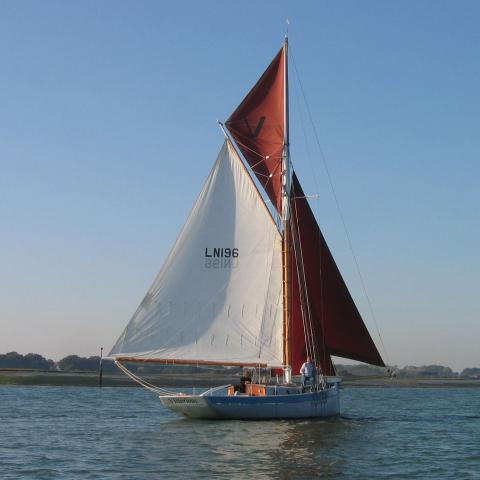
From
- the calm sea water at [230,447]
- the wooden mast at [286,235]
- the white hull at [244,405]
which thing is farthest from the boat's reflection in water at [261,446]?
the wooden mast at [286,235]

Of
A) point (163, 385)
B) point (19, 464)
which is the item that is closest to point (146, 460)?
point (19, 464)

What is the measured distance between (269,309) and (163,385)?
78109 millimetres

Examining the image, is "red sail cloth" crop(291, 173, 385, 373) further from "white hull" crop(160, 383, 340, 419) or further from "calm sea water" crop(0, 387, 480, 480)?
"white hull" crop(160, 383, 340, 419)

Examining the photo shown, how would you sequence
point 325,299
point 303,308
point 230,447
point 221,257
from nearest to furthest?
point 230,447
point 221,257
point 303,308
point 325,299

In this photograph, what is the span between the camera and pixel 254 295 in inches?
1847

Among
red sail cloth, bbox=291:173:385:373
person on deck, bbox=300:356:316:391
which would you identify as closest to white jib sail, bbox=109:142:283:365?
person on deck, bbox=300:356:316:391

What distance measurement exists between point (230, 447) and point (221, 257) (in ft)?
44.3

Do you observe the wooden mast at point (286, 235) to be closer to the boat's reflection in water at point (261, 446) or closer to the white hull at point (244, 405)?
the white hull at point (244, 405)

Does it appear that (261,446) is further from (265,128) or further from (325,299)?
(265,128)

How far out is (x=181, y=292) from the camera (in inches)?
1799

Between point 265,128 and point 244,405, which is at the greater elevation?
point 265,128

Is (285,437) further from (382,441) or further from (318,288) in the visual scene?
(318,288)

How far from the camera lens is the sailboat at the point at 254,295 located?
44750 millimetres

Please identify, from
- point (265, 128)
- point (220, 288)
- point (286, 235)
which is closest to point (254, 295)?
point (220, 288)
